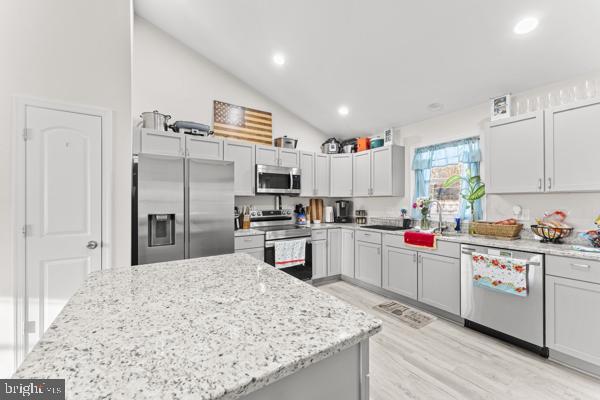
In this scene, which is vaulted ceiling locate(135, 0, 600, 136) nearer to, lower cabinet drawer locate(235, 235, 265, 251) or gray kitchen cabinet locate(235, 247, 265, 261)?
lower cabinet drawer locate(235, 235, 265, 251)

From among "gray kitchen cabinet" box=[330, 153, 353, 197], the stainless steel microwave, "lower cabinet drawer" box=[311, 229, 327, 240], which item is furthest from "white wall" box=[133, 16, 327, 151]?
"lower cabinet drawer" box=[311, 229, 327, 240]

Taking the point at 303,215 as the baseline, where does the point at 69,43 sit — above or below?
above

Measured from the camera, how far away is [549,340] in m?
2.11

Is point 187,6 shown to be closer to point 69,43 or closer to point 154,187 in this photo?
point 69,43

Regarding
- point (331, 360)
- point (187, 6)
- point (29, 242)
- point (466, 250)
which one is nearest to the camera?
point (331, 360)

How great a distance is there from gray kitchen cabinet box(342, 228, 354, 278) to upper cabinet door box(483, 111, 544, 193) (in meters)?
1.91

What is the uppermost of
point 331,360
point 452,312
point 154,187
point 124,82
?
point 124,82

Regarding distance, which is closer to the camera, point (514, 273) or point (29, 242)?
point (29, 242)

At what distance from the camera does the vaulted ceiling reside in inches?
85.6

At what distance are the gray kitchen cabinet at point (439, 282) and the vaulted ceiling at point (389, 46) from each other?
2.00m

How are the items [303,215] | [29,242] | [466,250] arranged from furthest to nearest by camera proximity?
[303,215] < [466,250] < [29,242]

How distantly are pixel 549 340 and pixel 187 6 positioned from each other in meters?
4.87

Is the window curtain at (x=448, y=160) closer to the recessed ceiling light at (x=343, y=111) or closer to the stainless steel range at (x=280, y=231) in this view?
the recessed ceiling light at (x=343, y=111)

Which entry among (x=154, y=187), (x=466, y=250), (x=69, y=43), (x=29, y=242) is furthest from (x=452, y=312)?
(x=69, y=43)
